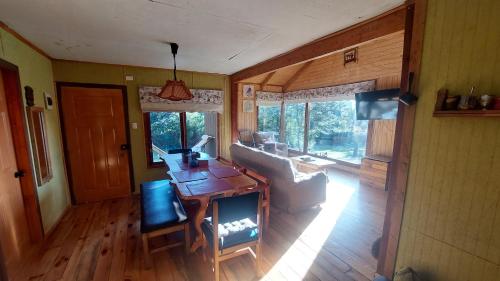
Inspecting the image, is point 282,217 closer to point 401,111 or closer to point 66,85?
point 401,111

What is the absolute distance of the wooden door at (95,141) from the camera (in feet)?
10.7

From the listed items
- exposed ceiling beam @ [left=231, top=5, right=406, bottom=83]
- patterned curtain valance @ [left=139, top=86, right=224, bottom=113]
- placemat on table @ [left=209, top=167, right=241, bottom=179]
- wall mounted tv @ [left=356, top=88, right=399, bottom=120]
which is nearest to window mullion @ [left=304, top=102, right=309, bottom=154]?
wall mounted tv @ [left=356, top=88, right=399, bottom=120]

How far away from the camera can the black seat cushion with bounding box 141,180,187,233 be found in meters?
1.92

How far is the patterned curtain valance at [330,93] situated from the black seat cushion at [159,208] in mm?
4175

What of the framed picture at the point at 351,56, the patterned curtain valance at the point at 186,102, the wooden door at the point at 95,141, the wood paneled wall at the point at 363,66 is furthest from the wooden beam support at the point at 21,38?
the framed picture at the point at 351,56

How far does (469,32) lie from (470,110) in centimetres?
47

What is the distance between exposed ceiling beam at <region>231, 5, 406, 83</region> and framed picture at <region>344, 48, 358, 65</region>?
91.3 inches

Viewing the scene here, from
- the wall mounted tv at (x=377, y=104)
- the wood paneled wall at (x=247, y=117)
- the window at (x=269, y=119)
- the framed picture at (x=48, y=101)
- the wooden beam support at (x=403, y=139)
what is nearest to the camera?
the wooden beam support at (x=403, y=139)

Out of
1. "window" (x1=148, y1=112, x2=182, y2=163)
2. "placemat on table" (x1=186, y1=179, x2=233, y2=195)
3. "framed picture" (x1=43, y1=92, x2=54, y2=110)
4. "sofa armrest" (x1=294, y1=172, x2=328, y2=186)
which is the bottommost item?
"sofa armrest" (x1=294, y1=172, x2=328, y2=186)

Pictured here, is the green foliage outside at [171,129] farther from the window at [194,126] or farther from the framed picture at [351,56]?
the framed picture at [351,56]

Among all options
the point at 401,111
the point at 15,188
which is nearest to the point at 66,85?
the point at 15,188

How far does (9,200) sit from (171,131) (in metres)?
2.46

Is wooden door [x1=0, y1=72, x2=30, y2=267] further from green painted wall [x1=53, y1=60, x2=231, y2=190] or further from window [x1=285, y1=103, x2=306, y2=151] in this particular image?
window [x1=285, y1=103, x2=306, y2=151]

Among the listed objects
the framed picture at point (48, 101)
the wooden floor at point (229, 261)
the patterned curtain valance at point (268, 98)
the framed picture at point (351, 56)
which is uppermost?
the framed picture at point (351, 56)
